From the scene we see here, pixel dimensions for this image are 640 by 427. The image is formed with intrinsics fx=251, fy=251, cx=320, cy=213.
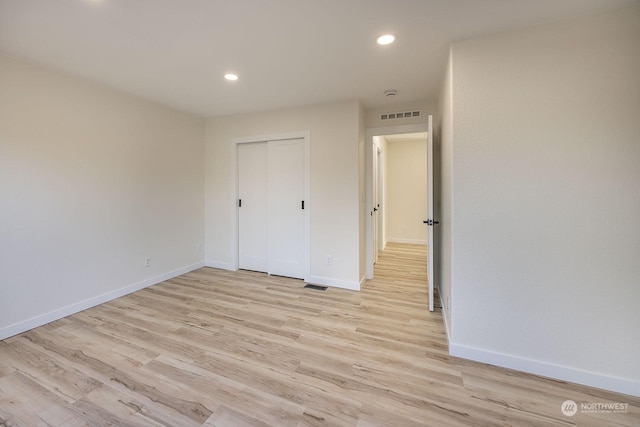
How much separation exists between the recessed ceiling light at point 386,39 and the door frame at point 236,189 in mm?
1581

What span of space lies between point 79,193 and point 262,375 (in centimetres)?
269

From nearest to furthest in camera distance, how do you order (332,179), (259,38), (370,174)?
1. (259,38)
2. (332,179)
3. (370,174)

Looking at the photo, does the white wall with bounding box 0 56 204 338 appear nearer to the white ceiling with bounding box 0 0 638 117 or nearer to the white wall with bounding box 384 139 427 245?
the white ceiling with bounding box 0 0 638 117

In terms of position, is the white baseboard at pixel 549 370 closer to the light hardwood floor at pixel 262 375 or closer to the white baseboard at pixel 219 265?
the light hardwood floor at pixel 262 375

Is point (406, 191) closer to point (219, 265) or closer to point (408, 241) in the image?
point (408, 241)

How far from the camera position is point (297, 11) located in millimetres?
1654

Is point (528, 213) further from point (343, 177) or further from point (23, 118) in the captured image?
point (23, 118)

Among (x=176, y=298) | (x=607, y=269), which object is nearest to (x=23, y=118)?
(x=176, y=298)

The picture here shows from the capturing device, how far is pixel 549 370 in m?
1.72

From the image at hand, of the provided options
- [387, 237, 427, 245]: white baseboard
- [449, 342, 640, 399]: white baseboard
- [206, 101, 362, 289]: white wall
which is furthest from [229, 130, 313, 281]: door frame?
[387, 237, 427, 245]: white baseboard

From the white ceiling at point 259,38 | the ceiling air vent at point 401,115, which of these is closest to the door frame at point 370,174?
the ceiling air vent at point 401,115

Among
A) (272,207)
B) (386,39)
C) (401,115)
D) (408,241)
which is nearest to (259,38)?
(386,39)

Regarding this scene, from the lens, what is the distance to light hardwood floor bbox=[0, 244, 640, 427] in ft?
4.66

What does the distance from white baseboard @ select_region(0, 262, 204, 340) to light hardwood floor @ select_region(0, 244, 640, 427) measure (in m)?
0.09
